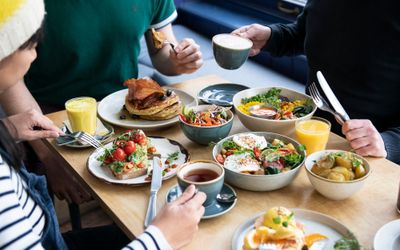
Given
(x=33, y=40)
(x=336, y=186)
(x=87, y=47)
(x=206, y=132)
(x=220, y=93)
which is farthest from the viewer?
(x=87, y=47)

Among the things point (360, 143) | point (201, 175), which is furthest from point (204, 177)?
point (360, 143)

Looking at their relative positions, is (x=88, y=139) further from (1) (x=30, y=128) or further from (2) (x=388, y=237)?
(2) (x=388, y=237)

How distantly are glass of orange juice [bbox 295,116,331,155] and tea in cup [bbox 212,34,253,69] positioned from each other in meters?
0.33

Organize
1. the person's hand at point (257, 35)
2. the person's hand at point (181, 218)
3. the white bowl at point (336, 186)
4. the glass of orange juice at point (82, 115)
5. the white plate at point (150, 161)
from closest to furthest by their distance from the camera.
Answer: the person's hand at point (181, 218) → the white bowl at point (336, 186) → the white plate at point (150, 161) → the glass of orange juice at point (82, 115) → the person's hand at point (257, 35)

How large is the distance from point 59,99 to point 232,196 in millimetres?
1083

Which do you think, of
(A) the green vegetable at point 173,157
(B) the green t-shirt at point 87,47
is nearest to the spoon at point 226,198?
(A) the green vegetable at point 173,157

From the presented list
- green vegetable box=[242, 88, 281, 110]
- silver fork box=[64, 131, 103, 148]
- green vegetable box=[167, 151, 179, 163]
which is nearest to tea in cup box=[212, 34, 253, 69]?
green vegetable box=[242, 88, 281, 110]

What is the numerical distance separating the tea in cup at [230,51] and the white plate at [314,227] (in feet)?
2.14

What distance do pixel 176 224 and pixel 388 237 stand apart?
1.46 feet

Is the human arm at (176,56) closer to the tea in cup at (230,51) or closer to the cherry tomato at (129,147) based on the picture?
the tea in cup at (230,51)

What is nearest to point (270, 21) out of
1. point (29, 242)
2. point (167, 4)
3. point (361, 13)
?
point (167, 4)

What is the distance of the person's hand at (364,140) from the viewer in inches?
52.4

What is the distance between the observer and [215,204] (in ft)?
3.70

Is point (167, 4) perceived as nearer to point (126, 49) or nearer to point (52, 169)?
point (126, 49)
